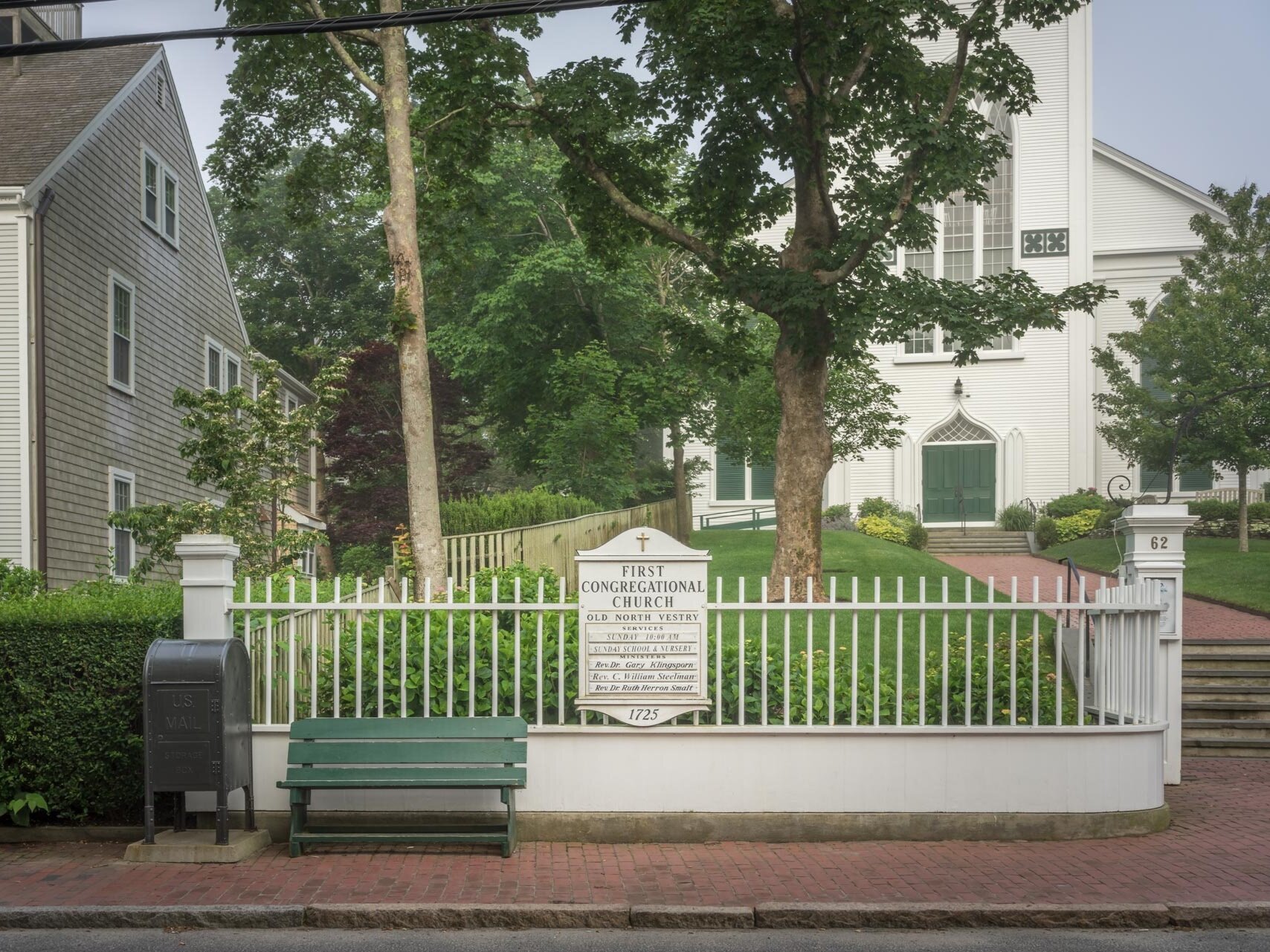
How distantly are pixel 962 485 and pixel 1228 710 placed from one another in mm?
23802

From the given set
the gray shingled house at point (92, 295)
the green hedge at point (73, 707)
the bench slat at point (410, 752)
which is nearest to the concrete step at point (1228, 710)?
the bench slat at point (410, 752)

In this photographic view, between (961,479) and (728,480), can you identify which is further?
(728,480)

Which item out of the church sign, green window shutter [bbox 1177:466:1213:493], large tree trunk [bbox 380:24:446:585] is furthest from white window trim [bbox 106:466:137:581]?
green window shutter [bbox 1177:466:1213:493]

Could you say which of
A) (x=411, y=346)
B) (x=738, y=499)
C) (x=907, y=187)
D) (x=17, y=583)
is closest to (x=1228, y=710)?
(x=907, y=187)

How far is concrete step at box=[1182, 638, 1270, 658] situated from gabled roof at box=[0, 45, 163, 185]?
1687 cm

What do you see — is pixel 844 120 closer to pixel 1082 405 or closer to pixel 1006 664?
pixel 1006 664

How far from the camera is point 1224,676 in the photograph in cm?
1584

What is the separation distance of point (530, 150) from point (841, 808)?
97.0ft

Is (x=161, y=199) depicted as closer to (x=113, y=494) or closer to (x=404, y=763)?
(x=113, y=494)

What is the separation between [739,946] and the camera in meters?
6.91

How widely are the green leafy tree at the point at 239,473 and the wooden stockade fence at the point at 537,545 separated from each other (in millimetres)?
2080

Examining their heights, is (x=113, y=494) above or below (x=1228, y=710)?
above

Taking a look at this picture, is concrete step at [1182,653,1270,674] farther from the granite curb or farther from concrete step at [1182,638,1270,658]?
the granite curb

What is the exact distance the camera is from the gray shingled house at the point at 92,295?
18938 mm
